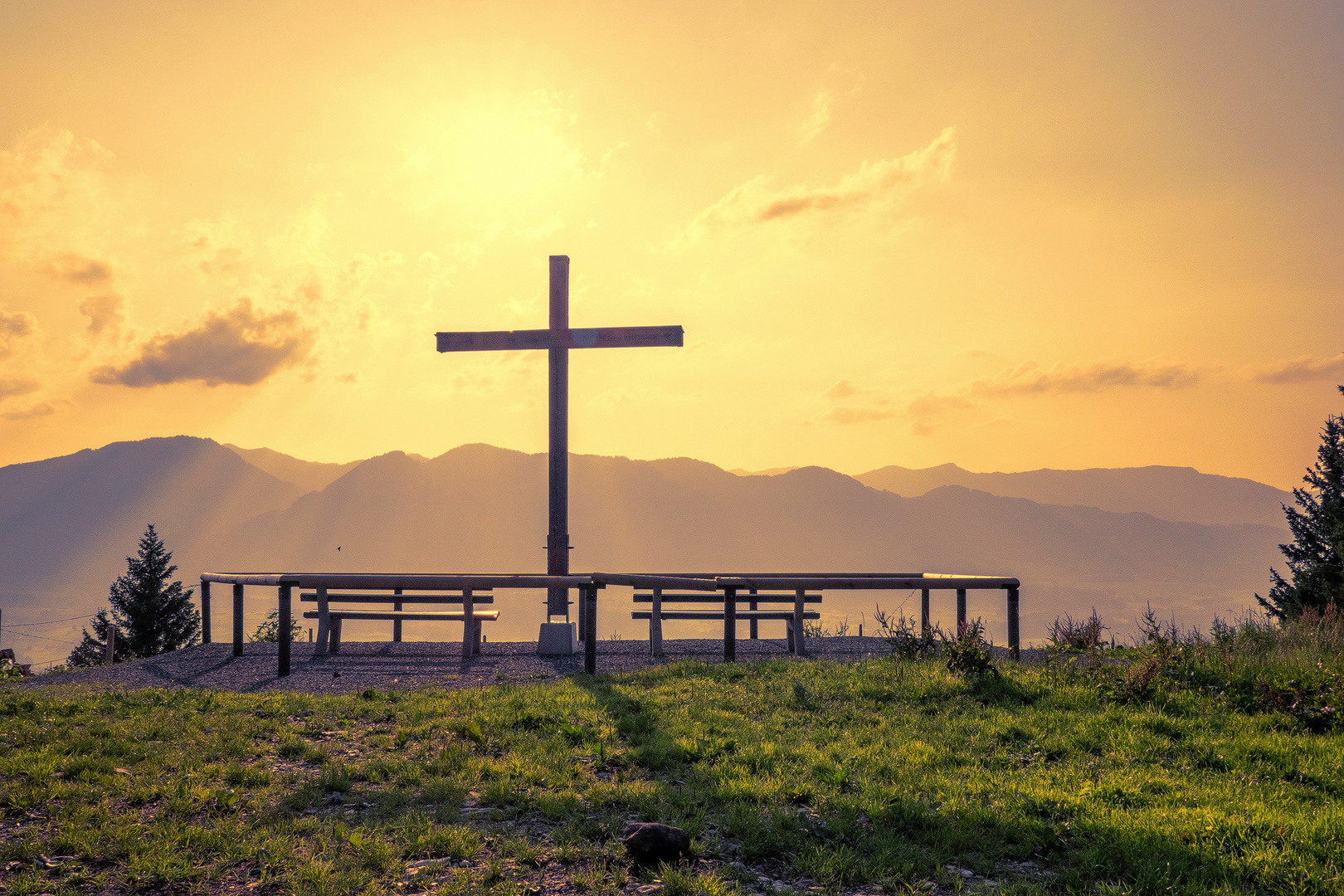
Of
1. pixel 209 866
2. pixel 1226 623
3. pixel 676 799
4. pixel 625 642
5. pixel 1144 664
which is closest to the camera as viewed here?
pixel 209 866

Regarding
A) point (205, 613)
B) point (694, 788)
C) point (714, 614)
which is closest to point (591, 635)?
point (714, 614)

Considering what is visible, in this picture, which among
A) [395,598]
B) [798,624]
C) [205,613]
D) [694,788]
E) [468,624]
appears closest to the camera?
[694,788]

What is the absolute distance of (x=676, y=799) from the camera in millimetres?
5199

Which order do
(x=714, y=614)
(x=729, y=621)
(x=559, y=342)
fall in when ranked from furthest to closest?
(x=559, y=342) < (x=714, y=614) < (x=729, y=621)

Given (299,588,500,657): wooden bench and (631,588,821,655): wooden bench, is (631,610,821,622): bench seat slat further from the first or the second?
(299,588,500,657): wooden bench

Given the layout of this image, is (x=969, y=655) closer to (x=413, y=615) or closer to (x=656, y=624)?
(x=656, y=624)

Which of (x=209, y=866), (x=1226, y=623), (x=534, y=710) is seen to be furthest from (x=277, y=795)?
(x=1226, y=623)

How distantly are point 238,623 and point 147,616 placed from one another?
976 centimetres

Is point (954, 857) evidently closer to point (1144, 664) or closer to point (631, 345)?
point (1144, 664)

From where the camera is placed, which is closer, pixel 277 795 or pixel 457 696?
pixel 277 795

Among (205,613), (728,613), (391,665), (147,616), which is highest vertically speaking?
(728,613)

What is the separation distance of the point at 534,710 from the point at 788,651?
5807 millimetres

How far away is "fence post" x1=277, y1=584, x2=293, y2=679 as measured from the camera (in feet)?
31.9

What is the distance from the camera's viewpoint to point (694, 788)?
544 centimetres
